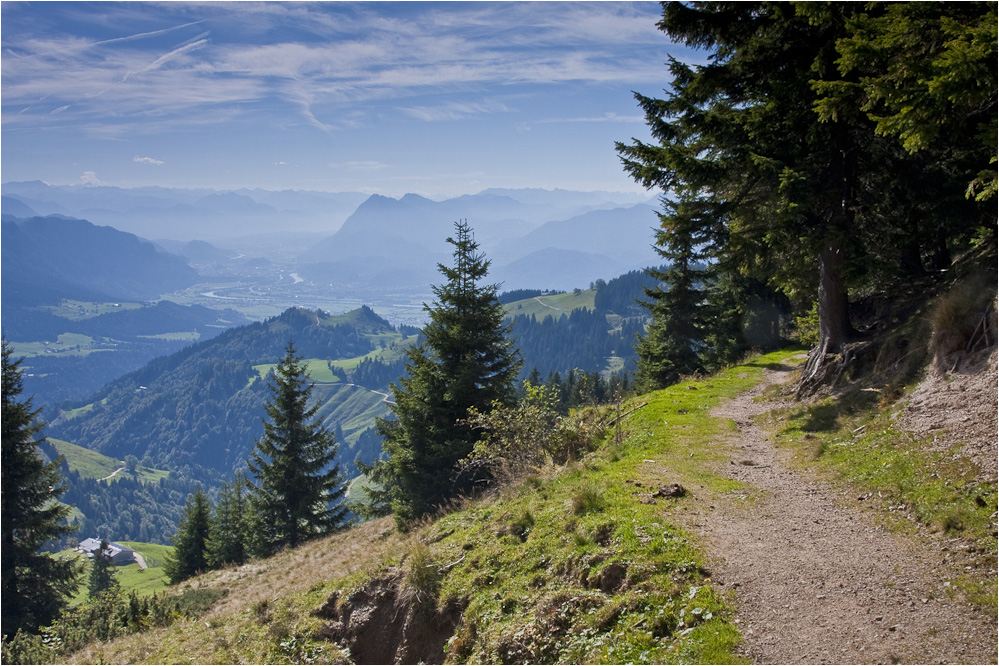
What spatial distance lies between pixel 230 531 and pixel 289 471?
9.65m

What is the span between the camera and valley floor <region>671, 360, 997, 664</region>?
5.45 meters

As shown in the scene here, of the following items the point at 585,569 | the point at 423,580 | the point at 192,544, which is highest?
the point at 585,569

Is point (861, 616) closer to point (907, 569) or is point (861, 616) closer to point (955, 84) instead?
point (907, 569)

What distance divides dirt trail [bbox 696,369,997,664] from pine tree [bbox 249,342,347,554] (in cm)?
3020

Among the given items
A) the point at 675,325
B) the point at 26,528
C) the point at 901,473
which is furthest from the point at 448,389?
the point at 26,528

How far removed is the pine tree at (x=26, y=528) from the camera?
25328 mm

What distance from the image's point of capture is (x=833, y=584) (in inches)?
261

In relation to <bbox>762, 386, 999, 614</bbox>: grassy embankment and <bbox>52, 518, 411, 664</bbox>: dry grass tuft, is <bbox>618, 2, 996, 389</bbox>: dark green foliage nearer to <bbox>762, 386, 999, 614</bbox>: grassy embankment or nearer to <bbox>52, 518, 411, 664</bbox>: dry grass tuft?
<bbox>762, 386, 999, 614</bbox>: grassy embankment

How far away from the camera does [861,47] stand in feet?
32.8

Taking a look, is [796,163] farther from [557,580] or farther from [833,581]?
[557,580]

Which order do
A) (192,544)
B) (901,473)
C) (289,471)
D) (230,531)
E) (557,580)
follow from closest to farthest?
(557,580)
(901,473)
(289,471)
(230,531)
(192,544)

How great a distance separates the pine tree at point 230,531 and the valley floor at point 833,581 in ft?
116

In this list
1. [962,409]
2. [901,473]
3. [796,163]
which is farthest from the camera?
[796,163]

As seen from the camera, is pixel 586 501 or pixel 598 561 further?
pixel 586 501
